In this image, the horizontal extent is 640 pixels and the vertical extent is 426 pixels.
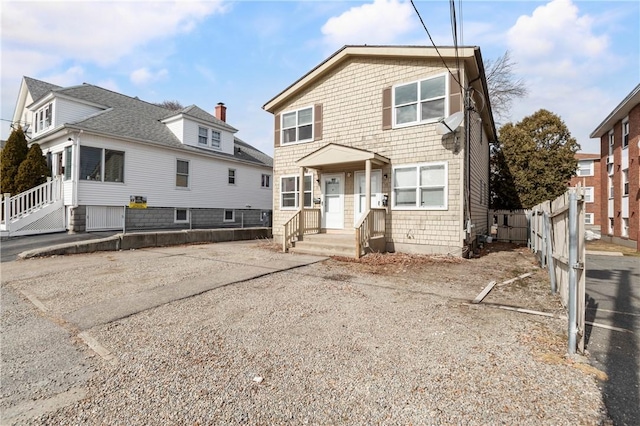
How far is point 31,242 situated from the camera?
34.8 ft

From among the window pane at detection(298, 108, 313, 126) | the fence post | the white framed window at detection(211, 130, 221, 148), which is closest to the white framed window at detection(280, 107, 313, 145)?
the window pane at detection(298, 108, 313, 126)

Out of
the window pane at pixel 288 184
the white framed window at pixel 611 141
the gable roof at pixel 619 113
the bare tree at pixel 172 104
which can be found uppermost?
the bare tree at pixel 172 104

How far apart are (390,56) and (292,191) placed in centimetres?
592

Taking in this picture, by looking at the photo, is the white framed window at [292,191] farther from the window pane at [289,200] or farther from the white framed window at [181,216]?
the white framed window at [181,216]

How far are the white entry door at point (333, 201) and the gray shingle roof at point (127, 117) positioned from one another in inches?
404

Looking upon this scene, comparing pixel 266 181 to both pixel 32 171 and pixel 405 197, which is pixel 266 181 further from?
pixel 405 197

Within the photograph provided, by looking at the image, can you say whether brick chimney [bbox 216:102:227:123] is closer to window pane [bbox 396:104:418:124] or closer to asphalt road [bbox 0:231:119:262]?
asphalt road [bbox 0:231:119:262]

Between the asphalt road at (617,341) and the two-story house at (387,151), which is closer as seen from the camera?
the asphalt road at (617,341)

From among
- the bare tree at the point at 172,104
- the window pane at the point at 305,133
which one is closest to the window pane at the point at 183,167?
the window pane at the point at 305,133

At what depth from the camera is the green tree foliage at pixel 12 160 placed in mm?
13438

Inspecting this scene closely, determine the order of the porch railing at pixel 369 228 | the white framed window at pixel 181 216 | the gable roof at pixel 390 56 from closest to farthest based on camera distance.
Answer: the porch railing at pixel 369 228 → the gable roof at pixel 390 56 → the white framed window at pixel 181 216

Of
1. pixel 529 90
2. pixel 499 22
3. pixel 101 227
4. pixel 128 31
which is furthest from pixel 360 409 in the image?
pixel 529 90

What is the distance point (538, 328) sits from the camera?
3.55 metres

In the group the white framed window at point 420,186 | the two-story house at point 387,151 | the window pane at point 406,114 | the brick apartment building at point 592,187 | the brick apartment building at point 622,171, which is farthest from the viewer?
the brick apartment building at point 592,187
